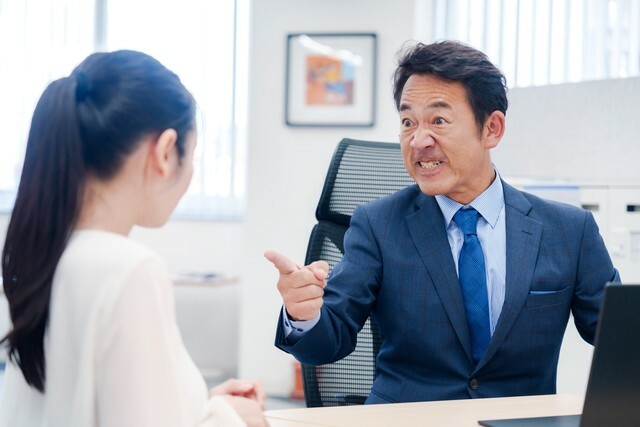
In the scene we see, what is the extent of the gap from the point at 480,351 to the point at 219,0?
342 centimetres

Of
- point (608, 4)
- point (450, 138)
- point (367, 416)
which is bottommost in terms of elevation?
point (367, 416)

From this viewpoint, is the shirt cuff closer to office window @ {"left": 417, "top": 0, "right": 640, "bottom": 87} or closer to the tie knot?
the tie knot

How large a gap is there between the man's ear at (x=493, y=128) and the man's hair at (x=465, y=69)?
14mm

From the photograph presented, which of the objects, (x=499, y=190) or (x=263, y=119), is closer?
(x=499, y=190)

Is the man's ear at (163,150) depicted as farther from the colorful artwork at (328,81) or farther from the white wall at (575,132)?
the colorful artwork at (328,81)

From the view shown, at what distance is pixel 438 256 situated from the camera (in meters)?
1.76

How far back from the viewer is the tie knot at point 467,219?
71.3 inches

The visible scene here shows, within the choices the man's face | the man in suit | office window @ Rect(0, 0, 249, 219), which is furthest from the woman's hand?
office window @ Rect(0, 0, 249, 219)

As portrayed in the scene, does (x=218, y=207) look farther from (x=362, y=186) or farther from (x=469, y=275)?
(x=469, y=275)

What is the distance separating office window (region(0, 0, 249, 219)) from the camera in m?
4.66

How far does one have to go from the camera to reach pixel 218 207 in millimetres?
4746

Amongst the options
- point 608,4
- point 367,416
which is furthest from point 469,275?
point 608,4

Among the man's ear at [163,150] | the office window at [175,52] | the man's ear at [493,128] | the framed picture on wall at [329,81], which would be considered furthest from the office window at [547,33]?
the man's ear at [163,150]

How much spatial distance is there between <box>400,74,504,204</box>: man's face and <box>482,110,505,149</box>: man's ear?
0.04 meters
